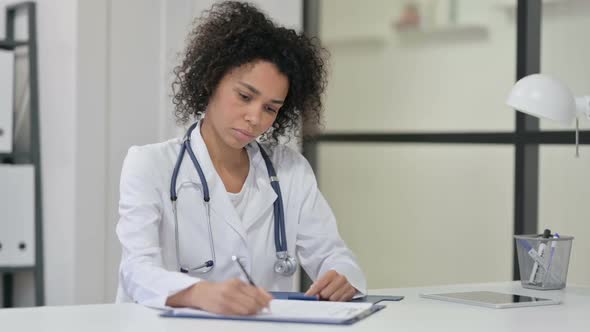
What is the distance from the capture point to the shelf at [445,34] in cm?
328

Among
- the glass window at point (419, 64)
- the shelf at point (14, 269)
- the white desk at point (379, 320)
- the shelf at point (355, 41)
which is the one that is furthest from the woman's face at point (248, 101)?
the shelf at point (355, 41)

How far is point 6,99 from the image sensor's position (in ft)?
10.6

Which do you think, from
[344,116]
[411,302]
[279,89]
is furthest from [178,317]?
[344,116]

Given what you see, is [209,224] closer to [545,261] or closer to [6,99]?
[545,261]

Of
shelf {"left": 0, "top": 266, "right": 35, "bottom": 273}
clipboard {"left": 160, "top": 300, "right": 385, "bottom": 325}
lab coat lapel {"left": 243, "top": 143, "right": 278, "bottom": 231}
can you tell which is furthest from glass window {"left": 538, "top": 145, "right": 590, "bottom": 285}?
shelf {"left": 0, "top": 266, "right": 35, "bottom": 273}

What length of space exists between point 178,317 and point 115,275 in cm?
189

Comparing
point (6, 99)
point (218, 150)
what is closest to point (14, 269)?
point (6, 99)

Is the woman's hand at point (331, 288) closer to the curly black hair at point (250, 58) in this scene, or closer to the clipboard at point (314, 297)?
the clipboard at point (314, 297)

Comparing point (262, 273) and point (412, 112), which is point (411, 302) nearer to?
point (262, 273)

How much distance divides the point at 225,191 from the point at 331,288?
415 mm

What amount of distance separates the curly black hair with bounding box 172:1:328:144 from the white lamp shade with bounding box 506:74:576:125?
526 mm

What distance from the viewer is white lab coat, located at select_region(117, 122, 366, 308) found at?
1890 mm

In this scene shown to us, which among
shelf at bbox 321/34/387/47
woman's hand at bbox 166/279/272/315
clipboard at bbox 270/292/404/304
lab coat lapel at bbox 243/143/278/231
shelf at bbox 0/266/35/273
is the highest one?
shelf at bbox 321/34/387/47

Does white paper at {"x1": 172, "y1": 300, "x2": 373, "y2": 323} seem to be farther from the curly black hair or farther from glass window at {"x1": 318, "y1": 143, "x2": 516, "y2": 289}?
glass window at {"x1": 318, "y1": 143, "x2": 516, "y2": 289}
